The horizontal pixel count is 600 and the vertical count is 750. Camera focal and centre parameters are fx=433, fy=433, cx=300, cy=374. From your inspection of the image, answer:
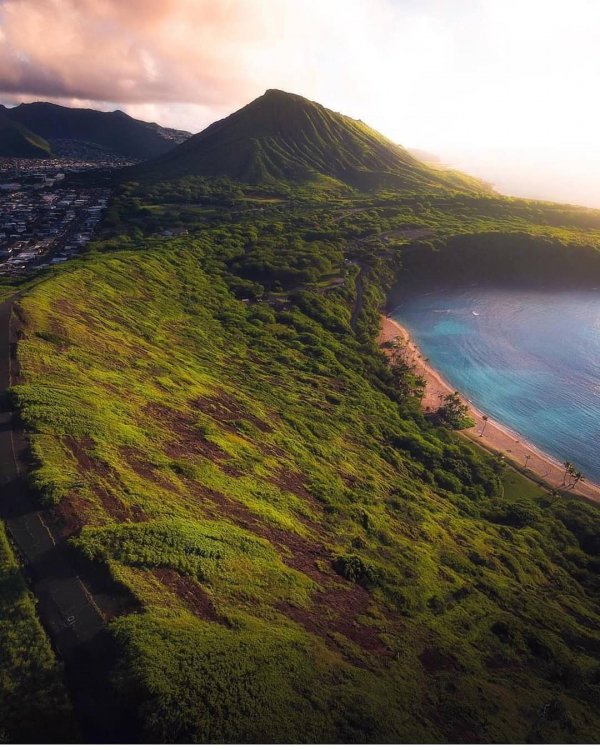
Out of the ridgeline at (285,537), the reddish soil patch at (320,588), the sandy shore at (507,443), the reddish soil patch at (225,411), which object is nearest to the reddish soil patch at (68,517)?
the ridgeline at (285,537)

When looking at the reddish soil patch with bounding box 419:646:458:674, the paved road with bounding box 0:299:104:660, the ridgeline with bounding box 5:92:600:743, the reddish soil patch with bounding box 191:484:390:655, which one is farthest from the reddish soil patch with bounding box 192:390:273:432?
the reddish soil patch with bounding box 419:646:458:674

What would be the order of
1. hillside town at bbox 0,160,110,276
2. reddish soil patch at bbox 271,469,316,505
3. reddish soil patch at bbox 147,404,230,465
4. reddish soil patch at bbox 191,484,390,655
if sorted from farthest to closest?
hillside town at bbox 0,160,110,276 < reddish soil patch at bbox 271,469,316,505 < reddish soil patch at bbox 147,404,230,465 < reddish soil patch at bbox 191,484,390,655

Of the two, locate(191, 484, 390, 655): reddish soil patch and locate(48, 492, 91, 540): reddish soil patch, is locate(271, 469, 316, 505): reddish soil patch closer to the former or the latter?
locate(191, 484, 390, 655): reddish soil patch

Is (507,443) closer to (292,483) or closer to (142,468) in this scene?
(292,483)

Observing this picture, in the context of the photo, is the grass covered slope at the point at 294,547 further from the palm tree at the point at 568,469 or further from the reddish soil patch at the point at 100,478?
the palm tree at the point at 568,469

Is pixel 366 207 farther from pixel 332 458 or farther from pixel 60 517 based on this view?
pixel 60 517
